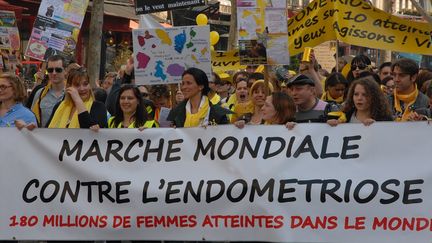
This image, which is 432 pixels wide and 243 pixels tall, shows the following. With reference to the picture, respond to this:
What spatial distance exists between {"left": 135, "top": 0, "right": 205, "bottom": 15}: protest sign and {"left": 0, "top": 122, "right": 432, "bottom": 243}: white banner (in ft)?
9.87

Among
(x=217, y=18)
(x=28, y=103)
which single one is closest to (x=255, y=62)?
(x=28, y=103)

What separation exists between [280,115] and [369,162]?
2.73ft

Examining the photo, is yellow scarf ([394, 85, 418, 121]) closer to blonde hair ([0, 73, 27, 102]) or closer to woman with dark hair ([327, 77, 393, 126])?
woman with dark hair ([327, 77, 393, 126])

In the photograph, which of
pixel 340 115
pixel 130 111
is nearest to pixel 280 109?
pixel 340 115

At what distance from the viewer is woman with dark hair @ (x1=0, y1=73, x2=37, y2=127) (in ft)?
24.8

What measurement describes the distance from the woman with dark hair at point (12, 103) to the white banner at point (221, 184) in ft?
1.33

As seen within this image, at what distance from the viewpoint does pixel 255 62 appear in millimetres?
9375

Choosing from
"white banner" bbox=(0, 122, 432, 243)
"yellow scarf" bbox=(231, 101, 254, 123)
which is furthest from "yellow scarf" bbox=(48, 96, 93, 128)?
"yellow scarf" bbox=(231, 101, 254, 123)

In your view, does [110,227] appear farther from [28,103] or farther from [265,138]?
[28,103]

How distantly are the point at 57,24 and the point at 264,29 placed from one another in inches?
102

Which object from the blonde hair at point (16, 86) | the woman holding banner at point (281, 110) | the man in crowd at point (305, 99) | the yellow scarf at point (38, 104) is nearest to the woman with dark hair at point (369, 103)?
the woman holding banner at point (281, 110)

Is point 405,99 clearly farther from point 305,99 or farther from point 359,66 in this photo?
point 359,66

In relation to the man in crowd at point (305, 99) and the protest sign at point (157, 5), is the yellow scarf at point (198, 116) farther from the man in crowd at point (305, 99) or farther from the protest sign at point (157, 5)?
the protest sign at point (157, 5)

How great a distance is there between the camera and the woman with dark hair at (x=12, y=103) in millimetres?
7570
